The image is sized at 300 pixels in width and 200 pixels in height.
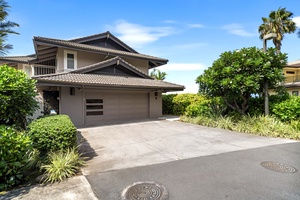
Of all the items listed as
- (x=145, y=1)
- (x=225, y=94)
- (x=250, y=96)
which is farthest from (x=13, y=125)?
(x=250, y=96)

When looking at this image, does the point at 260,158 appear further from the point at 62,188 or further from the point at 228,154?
the point at 62,188

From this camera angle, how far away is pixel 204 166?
4.31 m

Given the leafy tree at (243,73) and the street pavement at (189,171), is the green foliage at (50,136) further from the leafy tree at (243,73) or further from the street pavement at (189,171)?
the leafy tree at (243,73)

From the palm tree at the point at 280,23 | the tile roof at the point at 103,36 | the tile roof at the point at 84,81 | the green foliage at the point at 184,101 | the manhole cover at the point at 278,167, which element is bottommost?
the manhole cover at the point at 278,167

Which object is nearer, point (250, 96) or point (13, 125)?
point (13, 125)

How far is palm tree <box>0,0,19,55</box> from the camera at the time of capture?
508 cm

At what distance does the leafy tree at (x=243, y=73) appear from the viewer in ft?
28.6

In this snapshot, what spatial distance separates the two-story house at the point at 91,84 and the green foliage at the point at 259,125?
16.4 feet

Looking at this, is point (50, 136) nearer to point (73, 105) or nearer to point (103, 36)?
point (73, 105)

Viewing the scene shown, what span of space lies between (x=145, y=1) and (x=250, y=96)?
27.8 feet

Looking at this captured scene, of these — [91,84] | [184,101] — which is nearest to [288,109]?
[184,101]

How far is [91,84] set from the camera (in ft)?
33.1

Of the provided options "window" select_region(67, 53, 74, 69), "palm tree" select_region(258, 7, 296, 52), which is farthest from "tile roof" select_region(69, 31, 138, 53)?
"palm tree" select_region(258, 7, 296, 52)

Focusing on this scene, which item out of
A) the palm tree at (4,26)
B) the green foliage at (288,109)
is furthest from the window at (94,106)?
the green foliage at (288,109)
